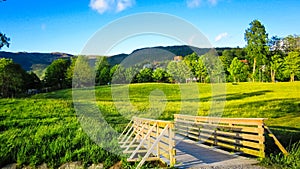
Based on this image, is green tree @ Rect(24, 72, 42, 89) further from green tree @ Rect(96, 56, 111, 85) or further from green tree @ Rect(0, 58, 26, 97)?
green tree @ Rect(96, 56, 111, 85)

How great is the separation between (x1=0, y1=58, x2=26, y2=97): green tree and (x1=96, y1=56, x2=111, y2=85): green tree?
86.0 ft

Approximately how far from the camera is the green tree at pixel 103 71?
52.5 ft

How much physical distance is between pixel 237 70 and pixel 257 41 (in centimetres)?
724

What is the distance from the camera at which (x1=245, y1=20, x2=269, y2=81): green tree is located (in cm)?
4828

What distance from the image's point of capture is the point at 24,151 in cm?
970

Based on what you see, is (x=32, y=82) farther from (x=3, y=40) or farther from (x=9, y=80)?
(x=3, y=40)

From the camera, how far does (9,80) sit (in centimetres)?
4103

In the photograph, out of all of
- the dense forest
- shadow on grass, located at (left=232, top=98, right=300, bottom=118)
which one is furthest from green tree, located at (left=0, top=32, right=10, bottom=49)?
shadow on grass, located at (left=232, top=98, right=300, bottom=118)

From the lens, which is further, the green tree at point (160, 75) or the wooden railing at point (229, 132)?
the green tree at point (160, 75)

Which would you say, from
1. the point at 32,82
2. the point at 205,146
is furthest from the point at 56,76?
the point at 205,146

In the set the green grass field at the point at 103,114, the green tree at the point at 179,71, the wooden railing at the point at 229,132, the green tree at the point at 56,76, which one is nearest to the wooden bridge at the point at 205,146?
the wooden railing at the point at 229,132

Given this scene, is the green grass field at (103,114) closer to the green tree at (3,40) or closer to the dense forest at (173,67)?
the dense forest at (173,67)

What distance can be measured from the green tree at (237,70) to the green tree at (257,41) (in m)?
3.62

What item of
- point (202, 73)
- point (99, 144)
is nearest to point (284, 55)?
point (202, 73)
